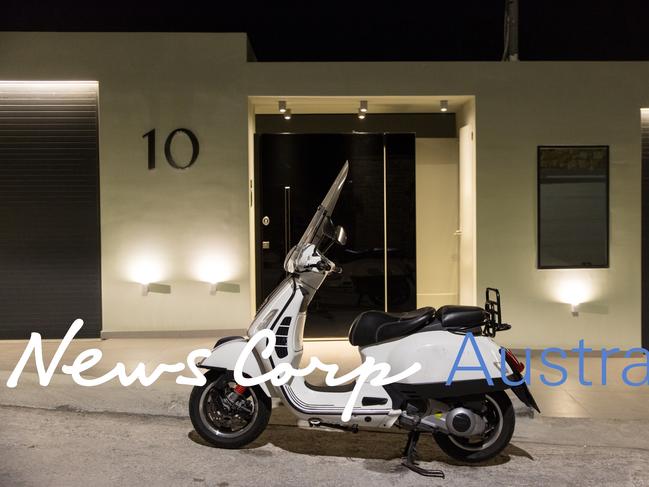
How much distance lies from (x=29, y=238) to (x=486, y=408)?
5503mm

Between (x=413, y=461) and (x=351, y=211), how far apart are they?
4.06 meters

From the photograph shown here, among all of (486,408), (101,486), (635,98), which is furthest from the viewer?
(635,98)

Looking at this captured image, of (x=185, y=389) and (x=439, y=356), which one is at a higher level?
(x=439, y=356)

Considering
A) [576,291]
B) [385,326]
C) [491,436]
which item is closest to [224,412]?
[385,326]

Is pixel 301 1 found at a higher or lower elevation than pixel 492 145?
higher

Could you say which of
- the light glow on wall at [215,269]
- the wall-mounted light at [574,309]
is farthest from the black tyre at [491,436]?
the light glow on wall at [215,269]

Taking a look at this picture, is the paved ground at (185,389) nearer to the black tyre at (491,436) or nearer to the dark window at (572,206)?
the dark window at (572,206)

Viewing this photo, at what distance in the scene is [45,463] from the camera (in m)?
4.20

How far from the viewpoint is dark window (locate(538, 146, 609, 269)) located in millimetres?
7438

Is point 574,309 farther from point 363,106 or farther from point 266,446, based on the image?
point 266,446

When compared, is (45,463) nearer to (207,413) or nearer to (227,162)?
(207,413)

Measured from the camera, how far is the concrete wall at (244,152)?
746 cm

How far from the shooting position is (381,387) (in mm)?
4129

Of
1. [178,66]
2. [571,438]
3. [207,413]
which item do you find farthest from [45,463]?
[178,66]
